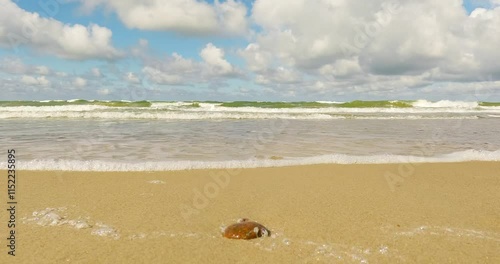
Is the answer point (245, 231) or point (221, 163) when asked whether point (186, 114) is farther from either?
point (245, 231)

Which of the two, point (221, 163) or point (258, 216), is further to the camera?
point (221, 163)

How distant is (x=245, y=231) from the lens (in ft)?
13.6

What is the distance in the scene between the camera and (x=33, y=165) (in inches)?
308

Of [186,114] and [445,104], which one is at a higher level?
[445,104]

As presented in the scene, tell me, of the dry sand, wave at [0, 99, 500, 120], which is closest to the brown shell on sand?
the dry sand

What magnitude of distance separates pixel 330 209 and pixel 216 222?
5.60 ft

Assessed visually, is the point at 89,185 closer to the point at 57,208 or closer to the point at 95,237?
the point at 57,208

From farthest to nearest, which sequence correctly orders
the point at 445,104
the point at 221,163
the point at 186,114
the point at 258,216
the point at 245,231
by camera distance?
the point at 445,104
the point at 186,114
the point at 221,163
the point at 258,216
the point at 245,231

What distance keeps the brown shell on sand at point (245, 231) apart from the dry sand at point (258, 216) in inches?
3.5

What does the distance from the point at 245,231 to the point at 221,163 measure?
426 centimetres

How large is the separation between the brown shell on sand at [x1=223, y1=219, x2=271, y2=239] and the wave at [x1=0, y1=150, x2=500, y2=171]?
3904 mm

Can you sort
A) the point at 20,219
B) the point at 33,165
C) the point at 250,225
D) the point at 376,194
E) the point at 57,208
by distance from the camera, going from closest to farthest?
the point at 250,225 → the point at 20,219 → the point at 57,208 → the point at 376,194 → the point at 33,165

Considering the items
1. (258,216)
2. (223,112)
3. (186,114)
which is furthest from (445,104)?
(258,216)

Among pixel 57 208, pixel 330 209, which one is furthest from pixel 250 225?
pixel 57 208
